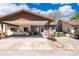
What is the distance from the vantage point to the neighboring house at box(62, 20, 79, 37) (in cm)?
1498

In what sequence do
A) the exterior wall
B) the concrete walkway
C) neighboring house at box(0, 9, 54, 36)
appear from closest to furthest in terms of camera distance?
the concrete walkway, the exterior wall, neighboring house at box(0, 9, 54, 36)

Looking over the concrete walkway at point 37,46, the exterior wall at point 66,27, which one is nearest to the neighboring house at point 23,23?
the concrete walkway at point 37,46

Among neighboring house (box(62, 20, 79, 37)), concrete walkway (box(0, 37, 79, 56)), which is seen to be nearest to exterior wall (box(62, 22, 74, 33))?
neighboring house (box(62, 20, 79, 37))

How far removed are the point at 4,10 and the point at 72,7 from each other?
284 centimetres

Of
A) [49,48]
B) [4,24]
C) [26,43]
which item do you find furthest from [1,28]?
[49,48]

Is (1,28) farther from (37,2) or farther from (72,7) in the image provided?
(72,7)

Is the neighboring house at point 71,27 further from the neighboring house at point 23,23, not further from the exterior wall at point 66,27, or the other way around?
the neighboring house at point 23,23

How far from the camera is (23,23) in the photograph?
15.8 m

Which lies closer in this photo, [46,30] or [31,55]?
[31,55]

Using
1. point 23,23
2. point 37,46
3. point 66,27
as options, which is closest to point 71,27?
point 66,27

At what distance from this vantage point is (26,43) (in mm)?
14992

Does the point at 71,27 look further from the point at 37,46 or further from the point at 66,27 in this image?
the point at 37,46

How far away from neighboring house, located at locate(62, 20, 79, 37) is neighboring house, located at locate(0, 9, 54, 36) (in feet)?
2.41

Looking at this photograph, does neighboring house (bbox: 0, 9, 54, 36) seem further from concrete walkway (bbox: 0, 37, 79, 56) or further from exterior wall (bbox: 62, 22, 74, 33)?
exterior wall (bbox: 62, 22, 74, 33)
